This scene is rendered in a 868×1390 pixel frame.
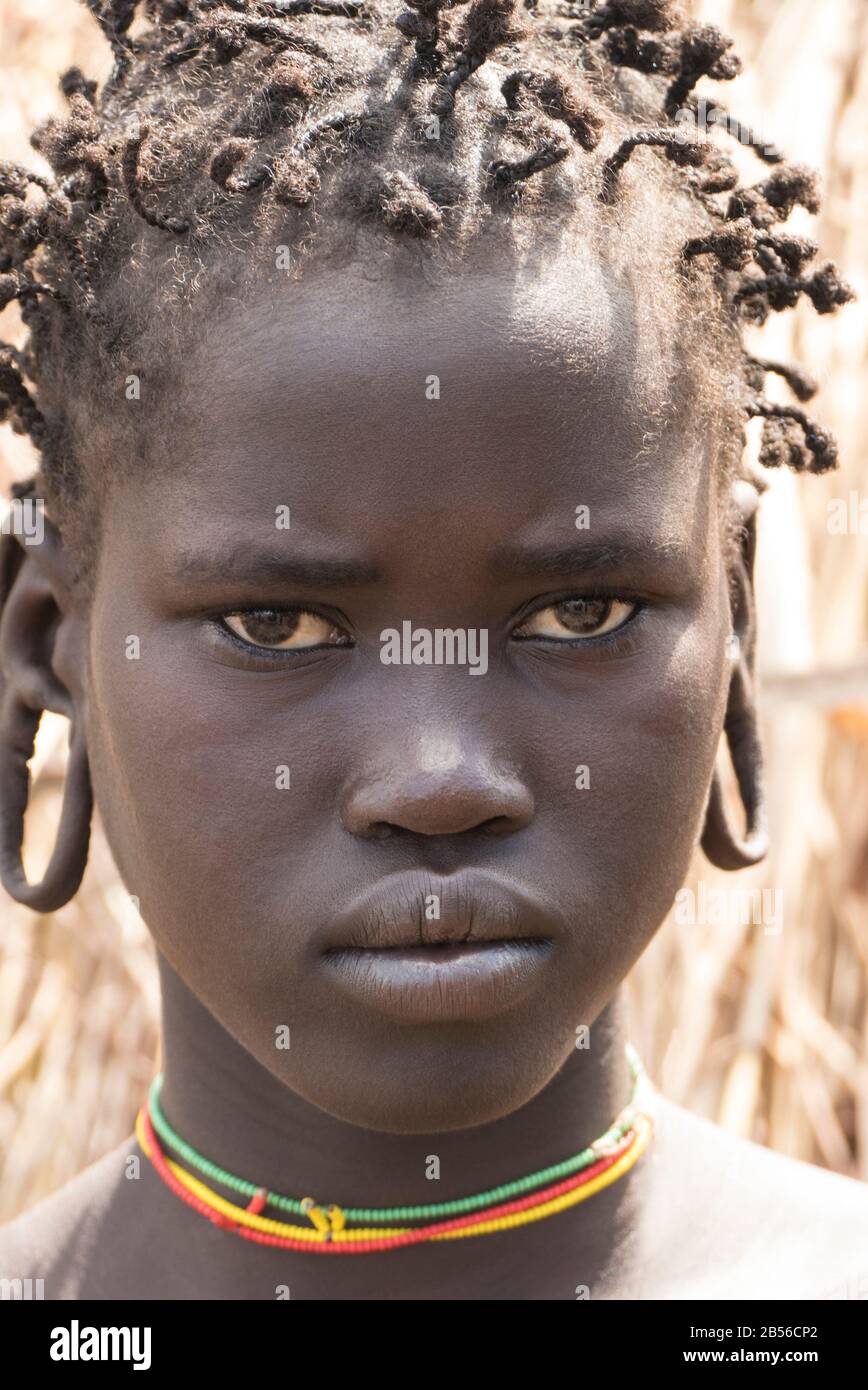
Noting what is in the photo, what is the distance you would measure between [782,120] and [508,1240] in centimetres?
323

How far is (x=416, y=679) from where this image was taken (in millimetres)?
1821

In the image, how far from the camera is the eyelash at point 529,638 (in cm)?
190

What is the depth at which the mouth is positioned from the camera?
1.80 m

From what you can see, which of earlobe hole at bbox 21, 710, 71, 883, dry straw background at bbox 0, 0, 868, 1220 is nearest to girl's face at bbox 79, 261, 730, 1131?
earlobe hole at bbox 21, 710, 71, 883

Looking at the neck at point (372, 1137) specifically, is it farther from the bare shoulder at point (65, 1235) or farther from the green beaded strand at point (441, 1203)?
the bare shoulder at point (65, 1235)

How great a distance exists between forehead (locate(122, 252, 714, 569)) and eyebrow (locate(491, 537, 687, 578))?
0.06ft

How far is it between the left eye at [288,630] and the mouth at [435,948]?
276mm

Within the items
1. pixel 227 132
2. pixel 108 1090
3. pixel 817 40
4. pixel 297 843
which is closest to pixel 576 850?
pixel 297 843

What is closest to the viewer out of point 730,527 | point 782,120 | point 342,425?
point 342,425

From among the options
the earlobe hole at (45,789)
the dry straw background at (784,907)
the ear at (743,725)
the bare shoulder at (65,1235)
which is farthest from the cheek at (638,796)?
the dry straw background at (784,907)

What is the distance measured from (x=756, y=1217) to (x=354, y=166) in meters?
1.38

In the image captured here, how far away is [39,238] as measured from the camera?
2.16m

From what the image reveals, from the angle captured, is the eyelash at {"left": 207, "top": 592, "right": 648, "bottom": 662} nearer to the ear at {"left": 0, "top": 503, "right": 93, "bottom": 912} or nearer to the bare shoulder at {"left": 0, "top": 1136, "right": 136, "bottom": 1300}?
the ear at {"left": 0, "top": 503, "right": 93, "bottom": 912}
